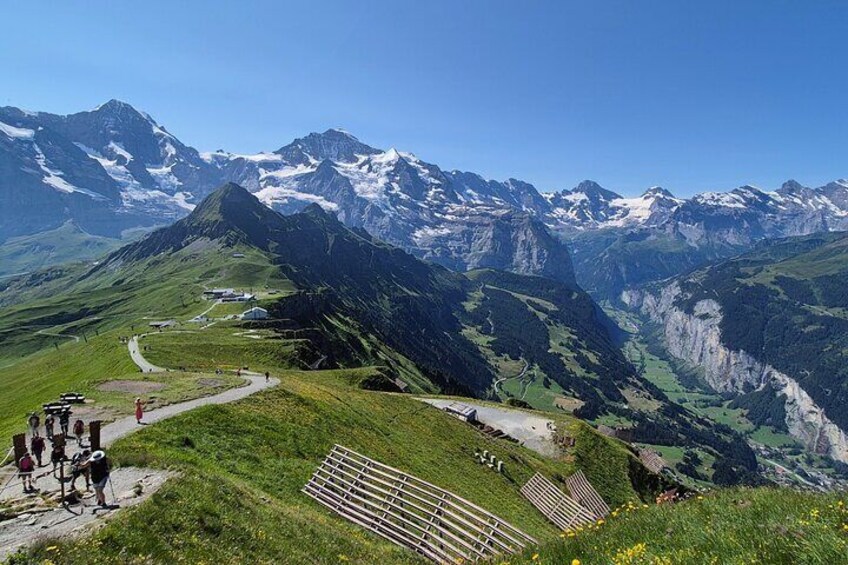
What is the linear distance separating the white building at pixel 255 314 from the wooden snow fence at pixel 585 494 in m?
127

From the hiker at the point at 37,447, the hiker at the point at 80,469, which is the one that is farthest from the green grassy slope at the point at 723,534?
the hiker at the point at 37,447

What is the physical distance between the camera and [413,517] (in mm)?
27047

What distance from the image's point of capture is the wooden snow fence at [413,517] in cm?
2267

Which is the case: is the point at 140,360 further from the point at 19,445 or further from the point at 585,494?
the point at 585,494

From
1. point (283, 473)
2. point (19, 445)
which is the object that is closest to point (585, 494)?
point (283, 473)

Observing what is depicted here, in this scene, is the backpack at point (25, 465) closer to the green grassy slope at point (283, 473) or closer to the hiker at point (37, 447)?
the hiker at point (37, 447)

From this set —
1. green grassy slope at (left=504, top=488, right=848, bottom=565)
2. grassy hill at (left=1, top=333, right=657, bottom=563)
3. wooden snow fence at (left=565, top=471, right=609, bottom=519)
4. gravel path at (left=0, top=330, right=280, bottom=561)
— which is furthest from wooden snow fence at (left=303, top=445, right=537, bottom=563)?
wooden snow fence at (left=565, top=471, right=609, bottom=519)

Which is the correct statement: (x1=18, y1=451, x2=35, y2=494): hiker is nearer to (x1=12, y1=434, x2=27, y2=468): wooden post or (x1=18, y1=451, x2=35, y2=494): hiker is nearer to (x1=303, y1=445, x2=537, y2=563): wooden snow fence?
(x1=12, y1=434, x2=27, y2=468): wooden post

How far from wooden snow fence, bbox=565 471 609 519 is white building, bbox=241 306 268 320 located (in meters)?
127

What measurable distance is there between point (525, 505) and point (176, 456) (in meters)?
33.3

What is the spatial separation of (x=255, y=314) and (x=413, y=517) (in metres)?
151

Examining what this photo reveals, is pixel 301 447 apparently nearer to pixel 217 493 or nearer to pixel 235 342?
pixel 217 493

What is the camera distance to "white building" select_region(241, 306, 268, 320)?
163750 millimetres

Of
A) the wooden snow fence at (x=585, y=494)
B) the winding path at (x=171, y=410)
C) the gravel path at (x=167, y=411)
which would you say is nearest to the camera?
the gravel path at (x=167, y=411)
